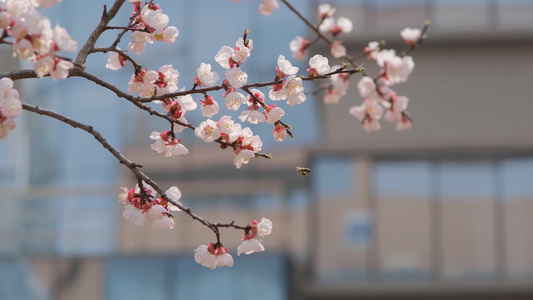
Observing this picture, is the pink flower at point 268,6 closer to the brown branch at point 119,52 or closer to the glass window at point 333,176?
the brown branch at point 119,52

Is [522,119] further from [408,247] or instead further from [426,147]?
[408,247]

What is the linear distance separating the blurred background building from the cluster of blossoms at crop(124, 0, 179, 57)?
1162 centimetres

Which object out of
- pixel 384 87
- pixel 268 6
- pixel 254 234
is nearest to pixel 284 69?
pixel 254 234

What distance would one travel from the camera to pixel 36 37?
2449 millimetres

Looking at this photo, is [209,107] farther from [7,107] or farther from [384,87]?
[384,87]

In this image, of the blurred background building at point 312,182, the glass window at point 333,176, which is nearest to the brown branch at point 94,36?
the blurred background building at point 312,182

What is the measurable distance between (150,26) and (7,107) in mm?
685

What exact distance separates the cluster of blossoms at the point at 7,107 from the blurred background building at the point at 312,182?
478 inches

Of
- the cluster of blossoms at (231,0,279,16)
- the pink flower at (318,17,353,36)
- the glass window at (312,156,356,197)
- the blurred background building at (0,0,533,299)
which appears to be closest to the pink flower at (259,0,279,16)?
the cluster of blossoms at (231,0,279,16)

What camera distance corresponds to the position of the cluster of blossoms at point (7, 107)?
2643mm

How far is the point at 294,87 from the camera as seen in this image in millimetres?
3031

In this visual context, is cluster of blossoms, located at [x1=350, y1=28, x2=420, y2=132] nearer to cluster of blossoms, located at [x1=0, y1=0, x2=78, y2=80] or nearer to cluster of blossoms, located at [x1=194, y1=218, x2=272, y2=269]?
cluster of blossoms, located at [x1=194, y1=218, x2=272, y2=269]

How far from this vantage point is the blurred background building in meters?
15.2

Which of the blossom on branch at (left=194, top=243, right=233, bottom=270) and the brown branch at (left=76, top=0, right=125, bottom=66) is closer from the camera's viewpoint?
the brown branch at (left=76, top=0, right=125, bottom=66)
